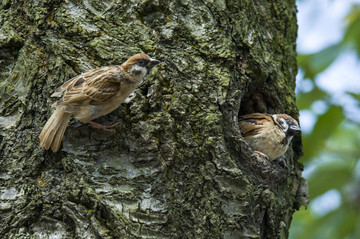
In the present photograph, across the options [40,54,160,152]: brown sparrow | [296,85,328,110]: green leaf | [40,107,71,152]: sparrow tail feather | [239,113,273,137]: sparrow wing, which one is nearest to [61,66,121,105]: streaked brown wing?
[40,54,160,152]: brown sparrow

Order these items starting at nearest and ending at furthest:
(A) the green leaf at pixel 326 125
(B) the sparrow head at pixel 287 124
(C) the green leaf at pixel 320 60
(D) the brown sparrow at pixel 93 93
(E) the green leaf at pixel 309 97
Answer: (D) the brown sparrow at pixel 93 93 → (B) the sparrow head at pixel 287 124 → (A) the green leaf at pixel 326 125 → (C) the green leaf at pixel 320 60 → (E) the green leaf at pixel 309 97

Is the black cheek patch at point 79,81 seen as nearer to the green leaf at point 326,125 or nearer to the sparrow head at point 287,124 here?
the sparrow head at point 287,124

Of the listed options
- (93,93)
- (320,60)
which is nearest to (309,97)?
(320,60)

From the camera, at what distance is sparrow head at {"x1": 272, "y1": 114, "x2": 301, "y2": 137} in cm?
364

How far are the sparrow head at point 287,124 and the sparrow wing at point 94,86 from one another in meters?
1.48

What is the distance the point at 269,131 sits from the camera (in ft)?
12.6

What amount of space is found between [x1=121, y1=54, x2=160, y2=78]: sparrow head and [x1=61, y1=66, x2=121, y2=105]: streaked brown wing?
84 millimetres

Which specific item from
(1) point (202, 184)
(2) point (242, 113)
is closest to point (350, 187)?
(2) point (242, 113)

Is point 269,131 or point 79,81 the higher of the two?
point 269,131

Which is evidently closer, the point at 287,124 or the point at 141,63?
the point at 141,63

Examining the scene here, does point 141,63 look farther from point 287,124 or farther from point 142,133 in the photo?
point 287,124

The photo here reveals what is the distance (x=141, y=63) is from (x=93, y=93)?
348 millimetres

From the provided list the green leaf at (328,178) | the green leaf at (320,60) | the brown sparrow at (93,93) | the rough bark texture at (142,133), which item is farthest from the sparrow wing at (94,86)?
the green leaf at (320,60)

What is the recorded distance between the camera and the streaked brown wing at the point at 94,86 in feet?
8.90
